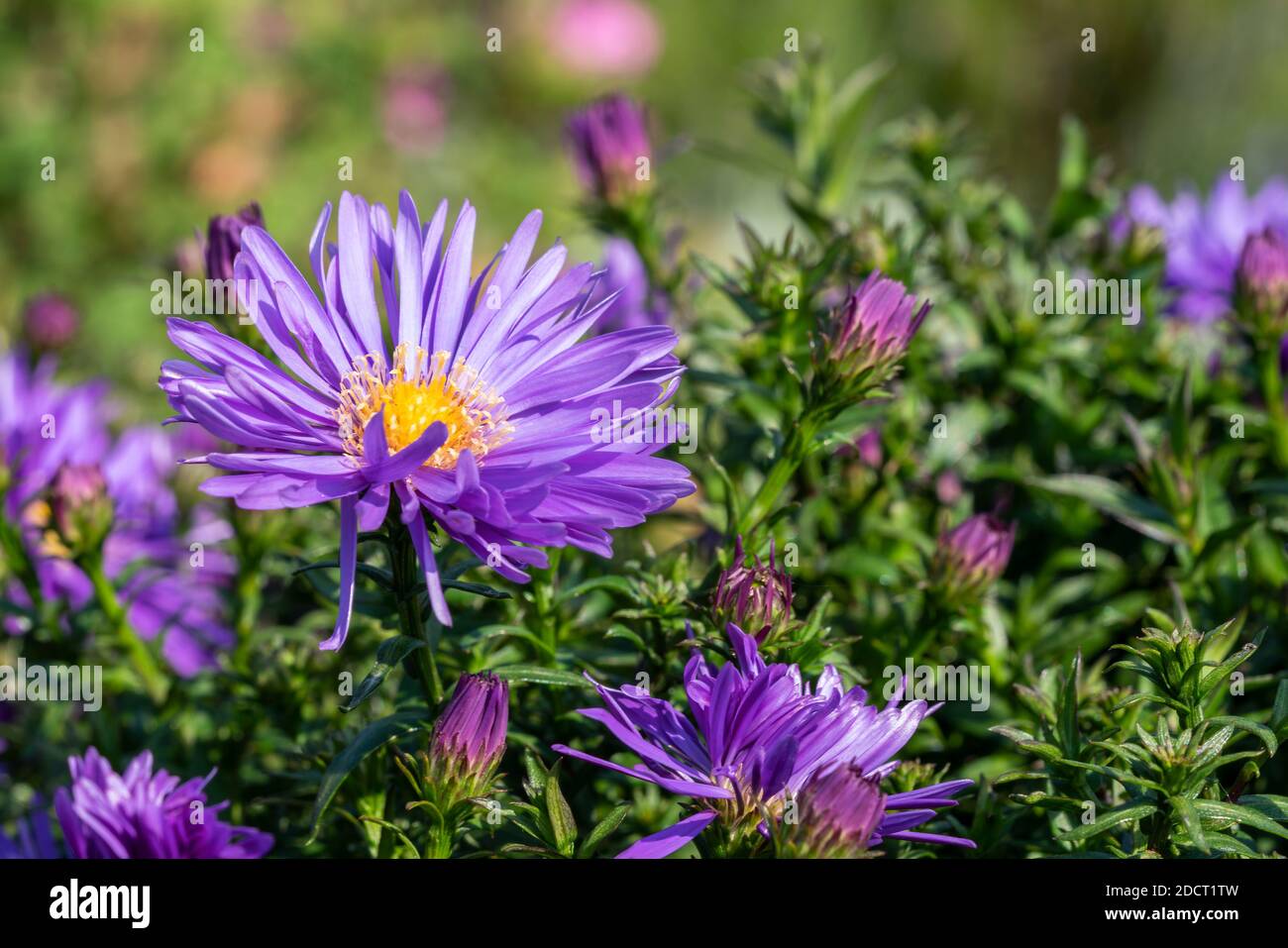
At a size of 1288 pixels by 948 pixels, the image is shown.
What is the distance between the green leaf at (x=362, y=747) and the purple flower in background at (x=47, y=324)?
130 centimetres

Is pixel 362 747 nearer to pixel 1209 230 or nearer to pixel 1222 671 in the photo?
pixel 1222 671

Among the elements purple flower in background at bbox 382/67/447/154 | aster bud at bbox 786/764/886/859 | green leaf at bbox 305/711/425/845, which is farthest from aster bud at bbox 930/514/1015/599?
purple flower in background at bbox 382/67/447/154

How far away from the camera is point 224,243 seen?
1227mm

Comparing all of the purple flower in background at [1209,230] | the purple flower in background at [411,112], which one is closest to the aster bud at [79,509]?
the purple flower in background at [1209,230]

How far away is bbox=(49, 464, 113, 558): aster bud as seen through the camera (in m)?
1.34

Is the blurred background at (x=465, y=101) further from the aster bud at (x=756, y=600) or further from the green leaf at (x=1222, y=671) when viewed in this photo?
the green leaf at (x=1222, y=671)

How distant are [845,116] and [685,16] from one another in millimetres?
4408

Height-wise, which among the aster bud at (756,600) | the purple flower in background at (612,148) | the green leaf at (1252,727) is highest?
the purple flower in background at (612,148)

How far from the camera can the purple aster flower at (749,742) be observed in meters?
0.91

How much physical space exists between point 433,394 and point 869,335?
0.38m

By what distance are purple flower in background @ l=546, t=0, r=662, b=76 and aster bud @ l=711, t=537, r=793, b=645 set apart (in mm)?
4512

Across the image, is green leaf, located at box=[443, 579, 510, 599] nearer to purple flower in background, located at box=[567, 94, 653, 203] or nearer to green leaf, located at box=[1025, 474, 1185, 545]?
green leaf, located at box=[1025, 474, 1185, 545]

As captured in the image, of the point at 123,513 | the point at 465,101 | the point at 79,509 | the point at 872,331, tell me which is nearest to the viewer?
the point at 872,331

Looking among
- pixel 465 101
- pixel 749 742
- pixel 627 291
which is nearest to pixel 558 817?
pixel 749 742
